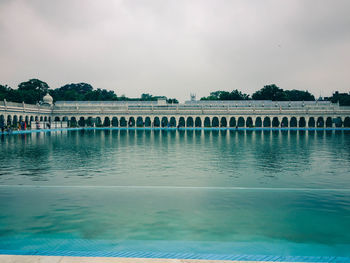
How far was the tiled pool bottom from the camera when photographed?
652 cm

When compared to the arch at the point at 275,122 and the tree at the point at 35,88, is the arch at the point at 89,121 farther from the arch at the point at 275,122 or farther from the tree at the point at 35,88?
the arch at the point at 275,122

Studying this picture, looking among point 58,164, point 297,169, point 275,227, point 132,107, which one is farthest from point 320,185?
point 132,107

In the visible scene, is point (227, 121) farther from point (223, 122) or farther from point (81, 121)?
point (81, 121)

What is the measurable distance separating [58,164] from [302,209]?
13.4 metres

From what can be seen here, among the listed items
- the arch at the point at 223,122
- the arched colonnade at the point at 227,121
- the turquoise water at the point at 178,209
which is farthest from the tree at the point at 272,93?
the turquoise water at the point at 178,209

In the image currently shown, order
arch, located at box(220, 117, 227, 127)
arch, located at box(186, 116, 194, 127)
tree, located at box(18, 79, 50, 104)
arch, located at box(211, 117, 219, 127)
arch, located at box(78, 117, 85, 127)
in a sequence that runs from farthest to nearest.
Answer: tree, located at box(18, 79, 50, 104) → arch, located at box(186, 116, 194, 127) → arch, located at box(78, 117, 85, 127) → arch, located at box(211, 117, 219, 127) → arch, located at box(220, 117, 227, 127)

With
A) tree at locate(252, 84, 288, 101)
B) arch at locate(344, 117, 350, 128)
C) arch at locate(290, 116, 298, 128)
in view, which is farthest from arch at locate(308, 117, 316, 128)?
tree at locate(252, 84, 288, 101)

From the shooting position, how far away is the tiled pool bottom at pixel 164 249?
21.4 feet

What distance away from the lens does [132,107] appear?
100000 mm

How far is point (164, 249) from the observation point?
7.17m

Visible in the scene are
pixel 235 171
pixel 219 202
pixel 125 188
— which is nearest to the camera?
pixel 219 202

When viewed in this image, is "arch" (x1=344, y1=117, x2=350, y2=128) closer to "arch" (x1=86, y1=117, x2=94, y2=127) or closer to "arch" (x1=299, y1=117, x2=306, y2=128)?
"arch" (x1=299, y1=117, x2=306, y2=128)

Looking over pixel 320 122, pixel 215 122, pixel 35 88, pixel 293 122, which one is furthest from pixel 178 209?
pixel 35 88

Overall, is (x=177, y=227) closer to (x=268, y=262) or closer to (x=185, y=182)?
(x=268, y=262)
